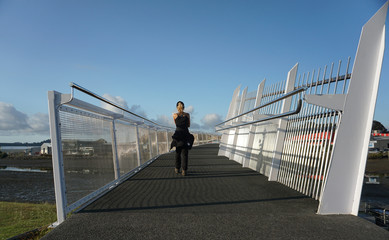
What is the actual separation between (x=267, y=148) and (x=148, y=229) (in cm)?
484

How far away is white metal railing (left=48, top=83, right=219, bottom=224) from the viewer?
3385 millimetres

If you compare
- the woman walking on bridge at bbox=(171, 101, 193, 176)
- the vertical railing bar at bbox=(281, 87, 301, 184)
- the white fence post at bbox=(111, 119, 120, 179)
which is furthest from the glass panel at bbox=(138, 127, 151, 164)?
the vertical railing bar at bbox=(281, 87, 301, 184)

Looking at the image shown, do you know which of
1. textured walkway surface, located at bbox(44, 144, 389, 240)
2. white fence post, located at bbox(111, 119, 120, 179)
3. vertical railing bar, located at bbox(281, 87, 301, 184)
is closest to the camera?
textured walkway surface, located at bbox(44, 144, 389, 240)

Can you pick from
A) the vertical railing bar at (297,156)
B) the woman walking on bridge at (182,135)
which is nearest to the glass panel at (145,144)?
the woman walking on bridge at (182,135)

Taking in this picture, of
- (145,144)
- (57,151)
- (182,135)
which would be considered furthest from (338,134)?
(145,144)

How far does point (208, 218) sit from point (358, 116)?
7.41 ft

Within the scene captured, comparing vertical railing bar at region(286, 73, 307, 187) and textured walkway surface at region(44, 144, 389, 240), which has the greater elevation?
vertical railing bar at region(286, 73, 307, 187)

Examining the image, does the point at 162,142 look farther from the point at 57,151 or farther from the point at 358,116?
the point at 358,116

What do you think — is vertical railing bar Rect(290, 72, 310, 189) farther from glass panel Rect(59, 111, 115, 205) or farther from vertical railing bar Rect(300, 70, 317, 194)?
glass panel Rect(59, 111, 115, 205)

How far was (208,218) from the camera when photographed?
129 inches

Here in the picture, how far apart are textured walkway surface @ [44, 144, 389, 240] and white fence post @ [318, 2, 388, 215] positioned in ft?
1.47

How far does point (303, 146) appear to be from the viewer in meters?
5.03

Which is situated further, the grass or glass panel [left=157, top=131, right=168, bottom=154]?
glass panel [left=157, top=131, right=168, bottom=154]

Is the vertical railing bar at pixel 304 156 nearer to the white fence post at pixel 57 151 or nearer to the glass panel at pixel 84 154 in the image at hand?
the glass panel at pixel 84 154
